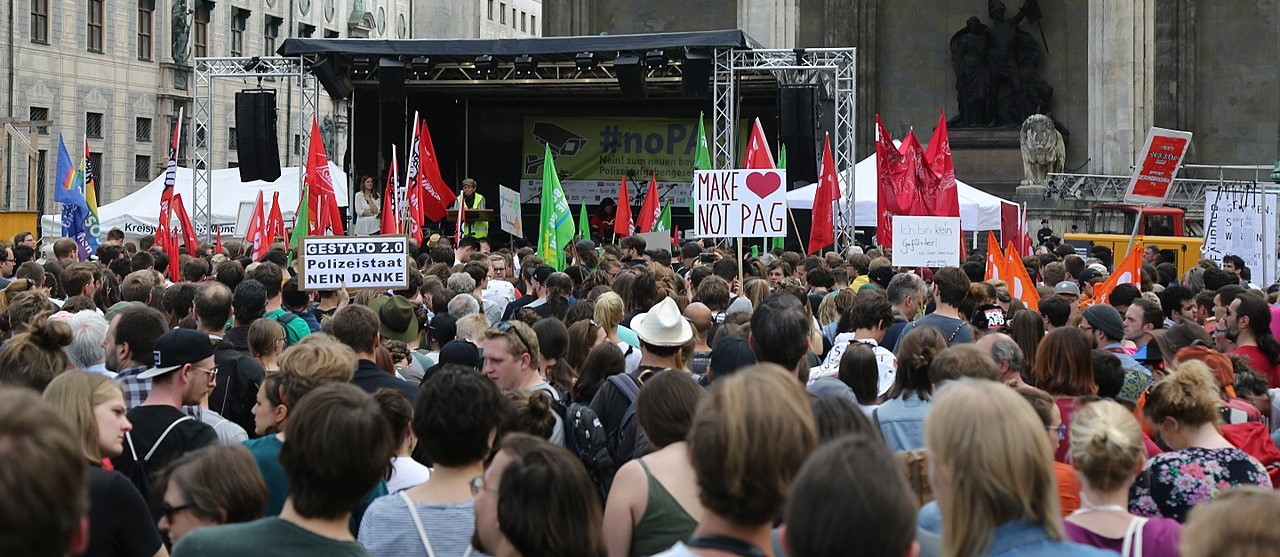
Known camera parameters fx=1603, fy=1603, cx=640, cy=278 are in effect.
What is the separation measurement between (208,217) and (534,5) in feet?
227

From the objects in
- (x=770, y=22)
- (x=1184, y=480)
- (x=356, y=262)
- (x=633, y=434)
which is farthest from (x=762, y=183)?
→ (x=770, y=22)

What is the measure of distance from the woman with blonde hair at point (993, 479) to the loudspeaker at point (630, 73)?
20520 millimetres

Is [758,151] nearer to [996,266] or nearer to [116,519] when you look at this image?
[996,266]

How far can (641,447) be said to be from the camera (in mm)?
6266

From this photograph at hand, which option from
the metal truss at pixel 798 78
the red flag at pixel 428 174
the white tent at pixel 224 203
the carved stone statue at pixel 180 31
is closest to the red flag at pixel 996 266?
the metal truss at pixel 798 78

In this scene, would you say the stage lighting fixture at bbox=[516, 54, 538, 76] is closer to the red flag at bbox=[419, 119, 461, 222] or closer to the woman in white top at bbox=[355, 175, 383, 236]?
the woman in white top at bbox=[355, 175, 383, 236]

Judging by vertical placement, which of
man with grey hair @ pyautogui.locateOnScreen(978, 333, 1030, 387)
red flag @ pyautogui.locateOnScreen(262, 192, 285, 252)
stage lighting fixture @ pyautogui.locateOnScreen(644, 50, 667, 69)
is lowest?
man with grey hair @ pyautogui.locateOnScreen(978, 333, 1030, 387)

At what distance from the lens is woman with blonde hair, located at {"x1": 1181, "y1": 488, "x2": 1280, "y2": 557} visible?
347cm

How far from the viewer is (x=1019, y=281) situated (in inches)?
564

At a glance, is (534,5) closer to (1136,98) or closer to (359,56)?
(1136,98)

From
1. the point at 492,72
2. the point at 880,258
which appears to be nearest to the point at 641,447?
the point at 880,258

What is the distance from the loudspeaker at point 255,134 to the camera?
25938mm

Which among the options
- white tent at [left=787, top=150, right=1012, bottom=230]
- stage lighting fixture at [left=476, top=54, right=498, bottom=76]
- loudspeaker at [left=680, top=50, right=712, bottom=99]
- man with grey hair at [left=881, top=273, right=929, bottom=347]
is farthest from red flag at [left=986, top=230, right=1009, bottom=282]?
stage lighting fixture at [left=476, top=54, right=498, bottom=76]

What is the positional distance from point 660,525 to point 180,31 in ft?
161
